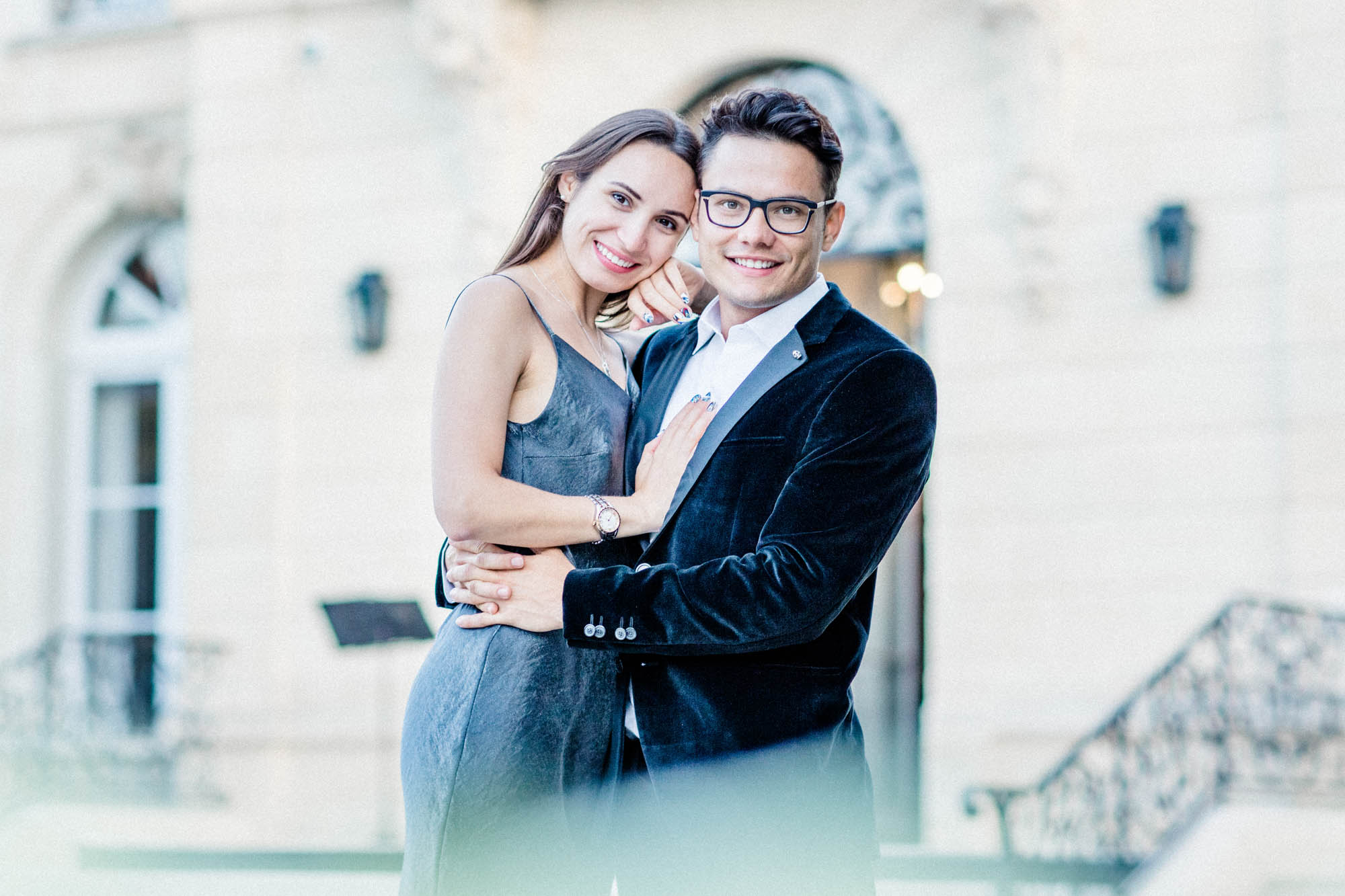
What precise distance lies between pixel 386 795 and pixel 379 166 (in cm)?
332

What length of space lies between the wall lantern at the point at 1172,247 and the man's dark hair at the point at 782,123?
4134 millimetres

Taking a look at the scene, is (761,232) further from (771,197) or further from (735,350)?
(735,350)

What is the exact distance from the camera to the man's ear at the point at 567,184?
2.33 metres

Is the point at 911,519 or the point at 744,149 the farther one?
the point at 911,519

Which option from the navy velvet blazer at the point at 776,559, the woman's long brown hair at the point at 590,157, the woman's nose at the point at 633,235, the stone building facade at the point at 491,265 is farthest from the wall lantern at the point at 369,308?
the navy velvet blazer at the point at 776,559

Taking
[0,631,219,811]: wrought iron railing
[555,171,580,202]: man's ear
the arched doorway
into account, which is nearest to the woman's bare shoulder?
[555,171,580,202]: man's ear

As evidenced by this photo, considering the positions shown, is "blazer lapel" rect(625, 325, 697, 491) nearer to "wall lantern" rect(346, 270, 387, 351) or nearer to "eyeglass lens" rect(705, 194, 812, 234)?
"eyeglass lens" rect(705, 194, 812, 234)

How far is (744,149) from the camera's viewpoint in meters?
2.10

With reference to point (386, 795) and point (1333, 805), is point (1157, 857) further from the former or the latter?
point (386, 795)

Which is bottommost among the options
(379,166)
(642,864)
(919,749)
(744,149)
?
(919,749)

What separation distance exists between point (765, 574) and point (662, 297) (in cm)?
66

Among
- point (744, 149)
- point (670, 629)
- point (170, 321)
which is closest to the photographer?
point (670, 629)

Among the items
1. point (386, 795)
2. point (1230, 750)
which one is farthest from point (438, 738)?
point (386, 795)

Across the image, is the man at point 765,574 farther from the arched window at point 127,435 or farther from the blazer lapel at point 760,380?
the arched window at point 127,435
